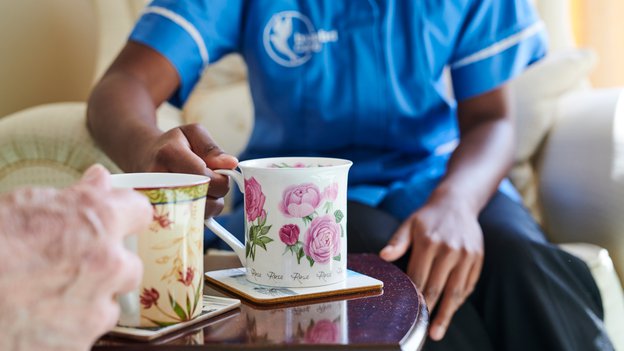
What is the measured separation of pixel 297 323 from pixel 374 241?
0.38m

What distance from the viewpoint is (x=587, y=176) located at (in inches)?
43.3

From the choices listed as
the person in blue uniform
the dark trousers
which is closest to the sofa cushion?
the person in blue uniform

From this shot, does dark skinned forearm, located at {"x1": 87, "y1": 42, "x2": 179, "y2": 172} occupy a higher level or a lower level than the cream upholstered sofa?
higher

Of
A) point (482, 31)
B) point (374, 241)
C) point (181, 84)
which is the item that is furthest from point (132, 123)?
point (482, 31)

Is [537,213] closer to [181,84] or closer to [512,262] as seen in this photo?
[512,262]

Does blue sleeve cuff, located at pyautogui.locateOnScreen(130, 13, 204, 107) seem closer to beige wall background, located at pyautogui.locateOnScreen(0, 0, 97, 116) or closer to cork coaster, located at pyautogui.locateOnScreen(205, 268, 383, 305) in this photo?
cork coaster, located at pyautogui.locateOnScreen(205, 268, 383, 305)

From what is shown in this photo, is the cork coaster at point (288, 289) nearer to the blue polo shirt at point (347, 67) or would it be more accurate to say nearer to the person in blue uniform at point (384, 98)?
the person in blue uniform at point (384, 98)

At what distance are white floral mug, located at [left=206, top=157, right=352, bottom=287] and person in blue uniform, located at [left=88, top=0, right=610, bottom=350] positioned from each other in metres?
0.30

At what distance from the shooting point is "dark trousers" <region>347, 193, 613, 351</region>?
834mm

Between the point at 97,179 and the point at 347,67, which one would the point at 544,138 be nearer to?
the point at 347,67

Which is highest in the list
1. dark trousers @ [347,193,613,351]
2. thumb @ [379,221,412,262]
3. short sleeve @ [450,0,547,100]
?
short sleeve @ [450,0,547,100]

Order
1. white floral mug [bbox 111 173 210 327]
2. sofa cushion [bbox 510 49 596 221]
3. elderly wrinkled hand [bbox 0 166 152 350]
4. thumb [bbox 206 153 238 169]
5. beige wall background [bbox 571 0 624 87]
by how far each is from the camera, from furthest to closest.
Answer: beige wall background [bbox 571 0 624 87] < sofa cushion [bbox 510 49 596 221] < thumb [bbox 206 153 238 169] < white floral mug [bbox 111 173 210 327] < elderly wrinkled hand [bbox 0 166 152 350]

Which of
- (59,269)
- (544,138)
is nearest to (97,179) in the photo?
(59,269)

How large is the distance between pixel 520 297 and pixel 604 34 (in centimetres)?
136
